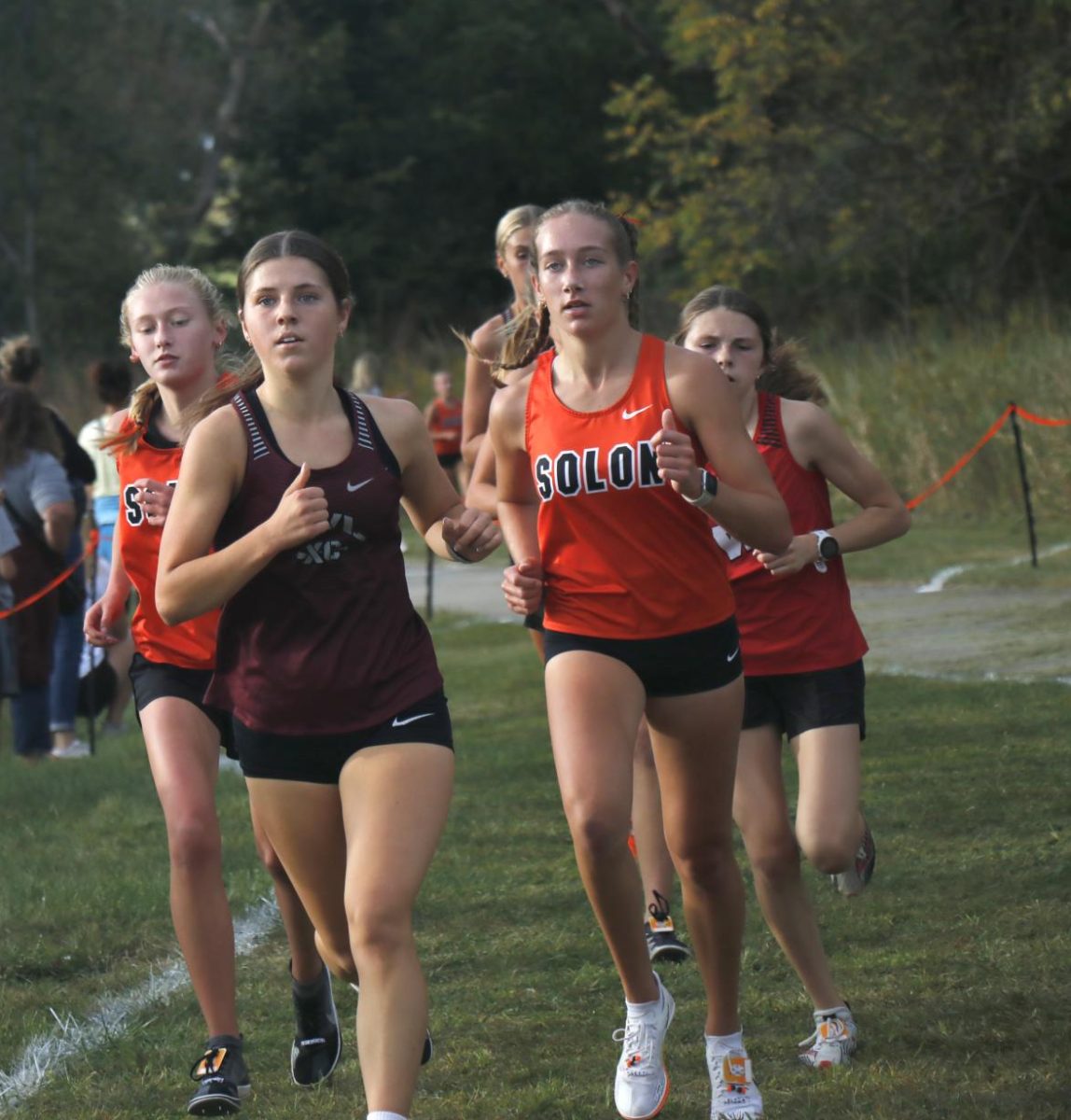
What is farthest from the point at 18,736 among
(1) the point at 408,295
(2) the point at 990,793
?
(1) the point at 408,295

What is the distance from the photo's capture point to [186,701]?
17.4 feet

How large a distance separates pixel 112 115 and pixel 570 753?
159 feet

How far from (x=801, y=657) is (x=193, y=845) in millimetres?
1709

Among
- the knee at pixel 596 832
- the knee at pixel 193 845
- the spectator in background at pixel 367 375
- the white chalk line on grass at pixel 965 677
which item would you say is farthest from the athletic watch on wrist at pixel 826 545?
the spectator in background at pixel 367 375

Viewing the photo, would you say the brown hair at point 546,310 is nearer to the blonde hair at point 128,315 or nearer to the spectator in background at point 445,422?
the blonde hair at point 128,315

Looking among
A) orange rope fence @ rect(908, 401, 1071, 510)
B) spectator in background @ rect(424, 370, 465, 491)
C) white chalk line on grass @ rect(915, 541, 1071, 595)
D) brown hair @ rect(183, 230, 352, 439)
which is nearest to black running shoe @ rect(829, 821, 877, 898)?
brown hair @ rect(183, 230, 352, 439)

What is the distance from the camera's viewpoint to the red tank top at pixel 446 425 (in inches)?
964

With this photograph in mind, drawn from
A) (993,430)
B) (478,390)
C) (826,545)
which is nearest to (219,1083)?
(826,545)

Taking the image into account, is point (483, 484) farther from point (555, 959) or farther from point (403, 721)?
point (403, 721)

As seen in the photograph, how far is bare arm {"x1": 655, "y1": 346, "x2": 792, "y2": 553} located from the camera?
4.69 meters

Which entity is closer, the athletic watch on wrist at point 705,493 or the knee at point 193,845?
the athletic watch on wrist at point 705,493

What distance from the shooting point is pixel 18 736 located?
36.9 feet

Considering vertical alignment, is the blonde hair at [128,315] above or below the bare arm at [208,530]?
above

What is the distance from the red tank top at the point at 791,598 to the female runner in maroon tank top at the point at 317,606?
118 cm
